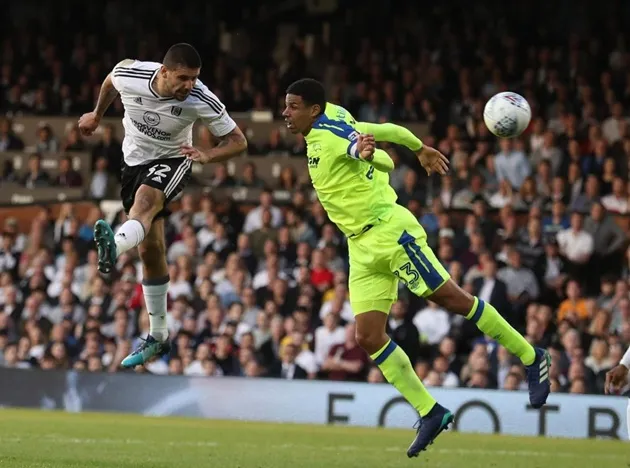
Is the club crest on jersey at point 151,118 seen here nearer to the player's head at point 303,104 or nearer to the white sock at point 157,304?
the player's head at point 303,104

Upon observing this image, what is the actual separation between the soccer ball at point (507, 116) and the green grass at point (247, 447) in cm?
280

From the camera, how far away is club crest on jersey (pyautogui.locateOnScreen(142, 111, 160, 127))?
37.4 ft

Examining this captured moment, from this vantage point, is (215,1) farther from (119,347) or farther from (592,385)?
(592,385)

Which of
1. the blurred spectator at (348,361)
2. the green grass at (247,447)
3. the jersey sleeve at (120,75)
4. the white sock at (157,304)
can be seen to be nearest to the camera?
the jersey sleeve at (120,75)

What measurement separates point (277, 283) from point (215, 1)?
34.8 ft

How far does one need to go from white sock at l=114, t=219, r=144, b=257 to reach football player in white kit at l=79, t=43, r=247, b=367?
0.01 metres

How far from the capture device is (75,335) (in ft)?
62.4

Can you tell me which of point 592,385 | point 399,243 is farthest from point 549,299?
point 399,243

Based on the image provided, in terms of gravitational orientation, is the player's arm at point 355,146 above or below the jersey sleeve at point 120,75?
below

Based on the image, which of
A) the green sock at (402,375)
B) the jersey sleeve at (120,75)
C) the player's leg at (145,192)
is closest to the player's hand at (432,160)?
the green sock at (402,375)

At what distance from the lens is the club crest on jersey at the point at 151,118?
1139cm

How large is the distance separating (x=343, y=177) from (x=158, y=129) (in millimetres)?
1582

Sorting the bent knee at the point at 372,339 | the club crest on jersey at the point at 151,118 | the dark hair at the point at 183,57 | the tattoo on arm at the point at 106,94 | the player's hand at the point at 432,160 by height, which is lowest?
the bent knee at the point at 372,339

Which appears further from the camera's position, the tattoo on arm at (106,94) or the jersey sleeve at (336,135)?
the tattoo on arm at (106,94)
